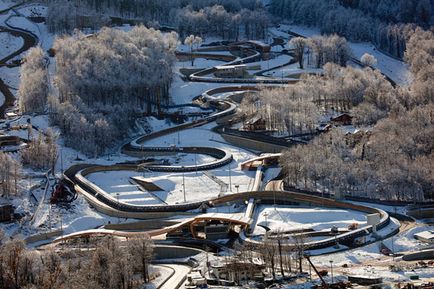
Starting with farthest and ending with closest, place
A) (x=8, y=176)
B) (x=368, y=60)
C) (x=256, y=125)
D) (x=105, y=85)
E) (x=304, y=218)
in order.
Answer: (x=368, y=60)
(x=105, y=85)
(x=256, y=125)
(x=8, y=176)
(x=304, y=218)

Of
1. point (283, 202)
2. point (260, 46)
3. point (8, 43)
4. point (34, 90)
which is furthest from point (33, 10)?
point (283, 202)

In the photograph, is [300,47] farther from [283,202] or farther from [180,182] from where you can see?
[283,202]

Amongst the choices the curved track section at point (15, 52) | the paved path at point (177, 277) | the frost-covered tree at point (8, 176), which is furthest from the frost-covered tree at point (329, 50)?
the paved path at point (177, 277)

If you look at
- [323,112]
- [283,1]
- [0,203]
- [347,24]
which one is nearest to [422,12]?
[347,24]

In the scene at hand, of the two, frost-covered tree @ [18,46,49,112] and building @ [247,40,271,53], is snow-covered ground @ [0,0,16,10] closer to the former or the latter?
building @ [247,40,271,53]

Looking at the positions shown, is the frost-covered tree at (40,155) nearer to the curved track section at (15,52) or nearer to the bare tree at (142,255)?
the curved track section at (15,52)

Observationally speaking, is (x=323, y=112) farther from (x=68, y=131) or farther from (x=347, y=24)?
(x=347, y=24)
